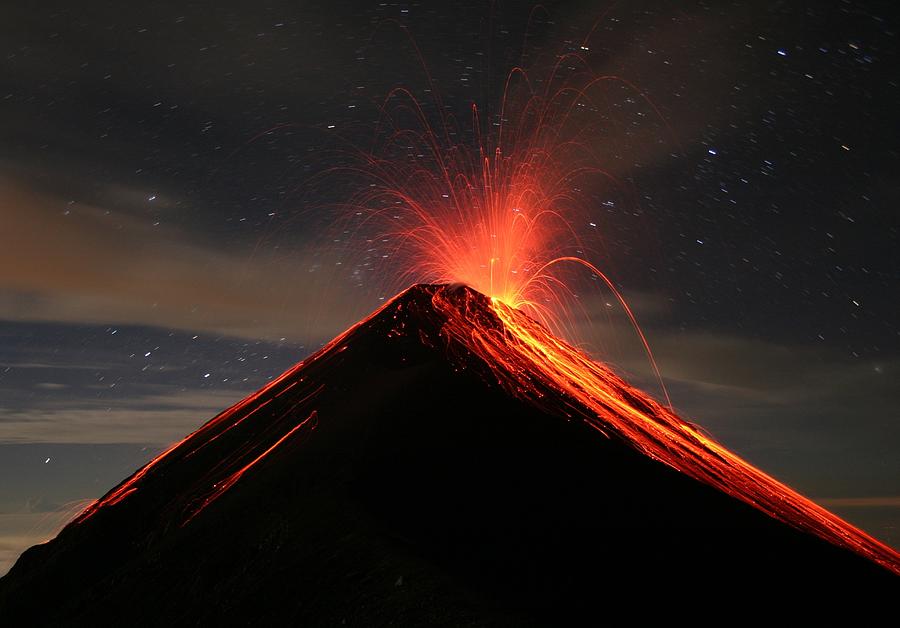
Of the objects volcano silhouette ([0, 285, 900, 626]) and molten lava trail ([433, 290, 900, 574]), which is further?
molten lava trail ([433, 290, 900, 574])

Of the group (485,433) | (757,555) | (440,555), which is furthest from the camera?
(485,433)

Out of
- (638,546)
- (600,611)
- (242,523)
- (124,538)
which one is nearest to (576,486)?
(638,546)

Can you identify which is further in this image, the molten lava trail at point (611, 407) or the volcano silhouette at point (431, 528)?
the molten lava trail at point (611, 407)

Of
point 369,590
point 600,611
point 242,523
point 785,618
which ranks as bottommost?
point 785,618

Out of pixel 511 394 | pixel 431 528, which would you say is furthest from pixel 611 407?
pixel 431 528

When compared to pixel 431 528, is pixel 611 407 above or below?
above

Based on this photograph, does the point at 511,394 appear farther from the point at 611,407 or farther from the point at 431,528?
the point at 431,528

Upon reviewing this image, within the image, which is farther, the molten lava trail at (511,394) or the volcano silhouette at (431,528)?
the molten lava trail at (511,394)

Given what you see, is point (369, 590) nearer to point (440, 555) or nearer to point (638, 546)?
point (440, 555)
